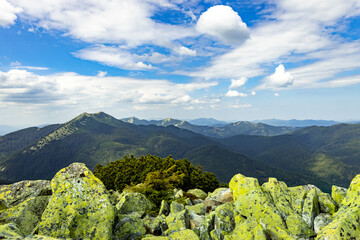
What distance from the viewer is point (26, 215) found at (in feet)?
50.3

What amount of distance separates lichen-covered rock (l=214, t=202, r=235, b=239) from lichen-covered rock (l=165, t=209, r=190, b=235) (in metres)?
2.60

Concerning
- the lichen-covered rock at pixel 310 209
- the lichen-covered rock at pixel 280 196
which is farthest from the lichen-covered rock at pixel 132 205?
the lichen-covered rock at pixel 310 209

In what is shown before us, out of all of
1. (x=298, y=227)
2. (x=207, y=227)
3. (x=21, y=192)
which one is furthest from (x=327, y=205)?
(x=21, y=192)

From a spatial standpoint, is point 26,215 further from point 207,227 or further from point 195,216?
point 207,227

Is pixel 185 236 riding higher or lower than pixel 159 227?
higher

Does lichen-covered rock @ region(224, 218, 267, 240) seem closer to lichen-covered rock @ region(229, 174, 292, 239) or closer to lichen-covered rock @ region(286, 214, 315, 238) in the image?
lichen-covered rock @ region(229, 174, 292, 239)

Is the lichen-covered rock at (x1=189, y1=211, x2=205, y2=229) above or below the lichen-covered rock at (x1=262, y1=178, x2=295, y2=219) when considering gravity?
below

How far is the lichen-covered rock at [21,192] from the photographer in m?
19.1

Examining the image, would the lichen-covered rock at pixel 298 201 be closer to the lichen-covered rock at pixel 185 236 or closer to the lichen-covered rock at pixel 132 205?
the lichen-covered rock at pixel 185 236

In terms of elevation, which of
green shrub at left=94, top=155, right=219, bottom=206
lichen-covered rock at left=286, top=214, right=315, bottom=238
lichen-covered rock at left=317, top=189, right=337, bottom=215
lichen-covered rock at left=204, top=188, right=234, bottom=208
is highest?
lichen-covered rock at left=317, top=189, right=337, bottom=215

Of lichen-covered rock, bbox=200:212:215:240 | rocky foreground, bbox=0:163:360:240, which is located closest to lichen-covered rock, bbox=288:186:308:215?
rocky foreground, bbox=0:163:360:240

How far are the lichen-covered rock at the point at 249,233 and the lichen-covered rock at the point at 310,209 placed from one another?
220 inches

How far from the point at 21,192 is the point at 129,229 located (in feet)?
46.8

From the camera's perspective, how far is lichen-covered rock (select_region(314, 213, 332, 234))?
14.6 m
